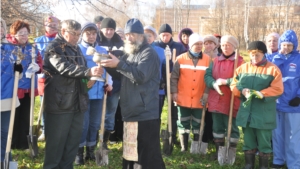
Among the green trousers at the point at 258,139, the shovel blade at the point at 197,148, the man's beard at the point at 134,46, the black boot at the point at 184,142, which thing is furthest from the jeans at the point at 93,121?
the green trousers at the point at 258,139

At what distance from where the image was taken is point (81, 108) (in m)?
4.64

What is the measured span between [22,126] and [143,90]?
9.21 ft

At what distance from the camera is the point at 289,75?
546 cm

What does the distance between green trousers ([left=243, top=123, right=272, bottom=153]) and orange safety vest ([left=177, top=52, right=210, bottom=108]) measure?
1.00 m

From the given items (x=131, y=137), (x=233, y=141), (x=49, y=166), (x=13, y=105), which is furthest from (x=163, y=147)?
(x=13, y=105)

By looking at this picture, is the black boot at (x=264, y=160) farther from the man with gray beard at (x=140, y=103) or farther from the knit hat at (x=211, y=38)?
the knit hat at (x=211, y=38)

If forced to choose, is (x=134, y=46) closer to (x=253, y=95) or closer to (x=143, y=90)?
(x=143, y=90)

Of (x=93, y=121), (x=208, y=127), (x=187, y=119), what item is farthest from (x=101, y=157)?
(x=208, y=127)

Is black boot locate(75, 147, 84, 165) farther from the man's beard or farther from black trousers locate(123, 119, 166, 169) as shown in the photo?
the man's beard

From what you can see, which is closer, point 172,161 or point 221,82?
point 221,82

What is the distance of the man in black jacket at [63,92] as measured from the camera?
14.3ft

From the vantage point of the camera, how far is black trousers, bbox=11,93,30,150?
6160 millimetres

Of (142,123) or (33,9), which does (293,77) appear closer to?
(142,123)

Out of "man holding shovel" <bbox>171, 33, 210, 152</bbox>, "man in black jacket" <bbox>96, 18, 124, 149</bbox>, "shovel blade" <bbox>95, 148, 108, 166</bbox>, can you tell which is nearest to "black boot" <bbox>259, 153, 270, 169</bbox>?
"man holding shovel" <bbox>171, 33, 210, 152</bbox>
